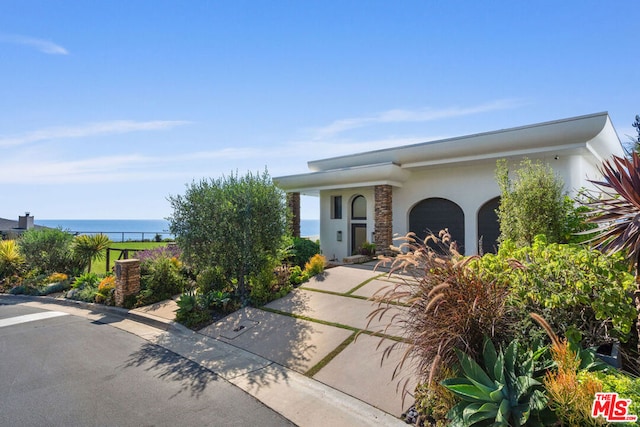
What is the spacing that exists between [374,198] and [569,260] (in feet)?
32.6

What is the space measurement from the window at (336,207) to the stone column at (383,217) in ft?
9.28

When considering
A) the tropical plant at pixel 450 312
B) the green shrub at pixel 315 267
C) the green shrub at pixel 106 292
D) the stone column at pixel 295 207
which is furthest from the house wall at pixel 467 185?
the green shrub at pixel 106 292

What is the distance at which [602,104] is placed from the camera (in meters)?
9.50

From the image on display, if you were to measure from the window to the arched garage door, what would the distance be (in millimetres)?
3548

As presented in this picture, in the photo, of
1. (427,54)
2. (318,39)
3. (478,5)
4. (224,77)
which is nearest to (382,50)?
(427,54)

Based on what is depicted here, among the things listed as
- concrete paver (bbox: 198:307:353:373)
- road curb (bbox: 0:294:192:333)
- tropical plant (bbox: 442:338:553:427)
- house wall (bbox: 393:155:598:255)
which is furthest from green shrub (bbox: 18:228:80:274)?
tropical plant (bbox: 442:338:553:427)

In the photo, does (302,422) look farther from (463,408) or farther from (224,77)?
(224,77)

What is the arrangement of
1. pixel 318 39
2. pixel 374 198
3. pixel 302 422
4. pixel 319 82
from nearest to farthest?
pixel 302 422 → pixel 318 39 → pixel 319 82 → pixel 374 198

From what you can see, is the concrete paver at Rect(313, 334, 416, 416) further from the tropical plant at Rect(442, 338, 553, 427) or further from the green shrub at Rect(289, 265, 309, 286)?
the green shrub at Rect(289, 265, 309, 286)

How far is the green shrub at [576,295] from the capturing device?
3316 millimetres

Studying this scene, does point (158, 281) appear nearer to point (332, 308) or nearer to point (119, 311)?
point (119, 311)

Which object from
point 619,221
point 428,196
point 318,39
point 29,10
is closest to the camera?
point 619,221

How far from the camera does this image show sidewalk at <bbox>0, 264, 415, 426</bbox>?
4.00 metres

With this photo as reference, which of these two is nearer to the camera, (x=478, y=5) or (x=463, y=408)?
(x=463, y=408)
